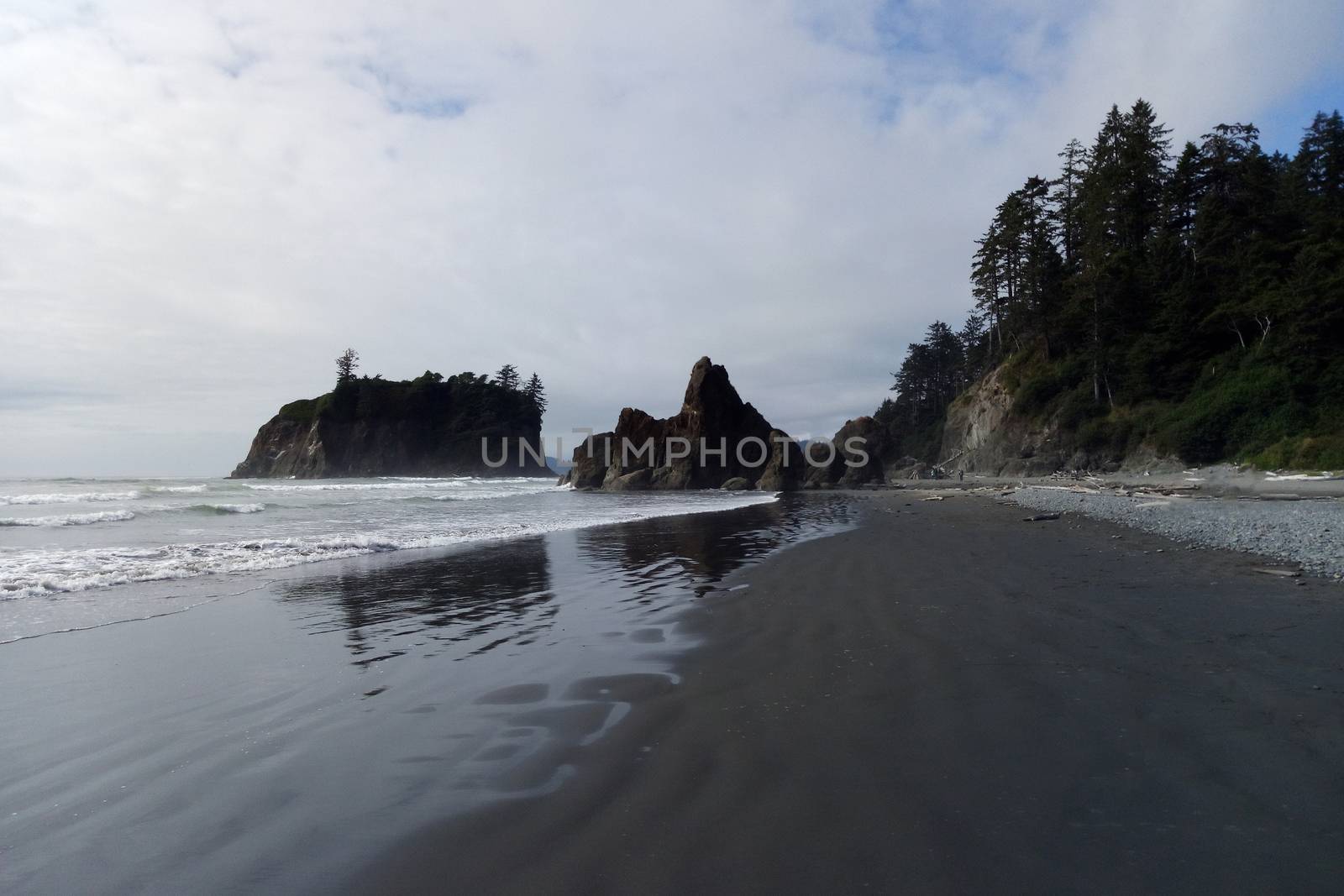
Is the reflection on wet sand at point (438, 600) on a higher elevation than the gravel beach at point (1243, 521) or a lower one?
lower

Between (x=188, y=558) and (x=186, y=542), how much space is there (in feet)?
7.91

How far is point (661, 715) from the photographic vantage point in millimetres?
3582

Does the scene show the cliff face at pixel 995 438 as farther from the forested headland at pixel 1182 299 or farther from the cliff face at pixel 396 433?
the cliff face at pixel 396 433

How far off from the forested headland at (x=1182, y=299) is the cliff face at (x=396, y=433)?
74.5 meters

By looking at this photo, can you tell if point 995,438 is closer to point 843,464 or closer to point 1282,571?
point 843,464

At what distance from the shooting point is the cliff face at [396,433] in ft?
295

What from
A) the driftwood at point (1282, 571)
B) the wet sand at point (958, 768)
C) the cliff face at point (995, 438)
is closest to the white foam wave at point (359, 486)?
the cliff face at point (995, 438)

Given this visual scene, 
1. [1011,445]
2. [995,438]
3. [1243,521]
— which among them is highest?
[995,438]

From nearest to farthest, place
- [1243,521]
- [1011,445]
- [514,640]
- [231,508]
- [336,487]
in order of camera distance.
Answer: [514,640]
[1243,521]
[231,508]
[1011,445]
[336,487]

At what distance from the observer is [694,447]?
45.2 m

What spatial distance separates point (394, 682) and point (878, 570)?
613 cm

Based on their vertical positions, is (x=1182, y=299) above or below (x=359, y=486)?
above

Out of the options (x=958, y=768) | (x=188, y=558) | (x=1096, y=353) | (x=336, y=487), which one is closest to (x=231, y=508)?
(x=188, y=558)

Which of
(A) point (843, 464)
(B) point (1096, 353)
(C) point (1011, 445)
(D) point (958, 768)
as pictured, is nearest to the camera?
(D) point (958, 768)
